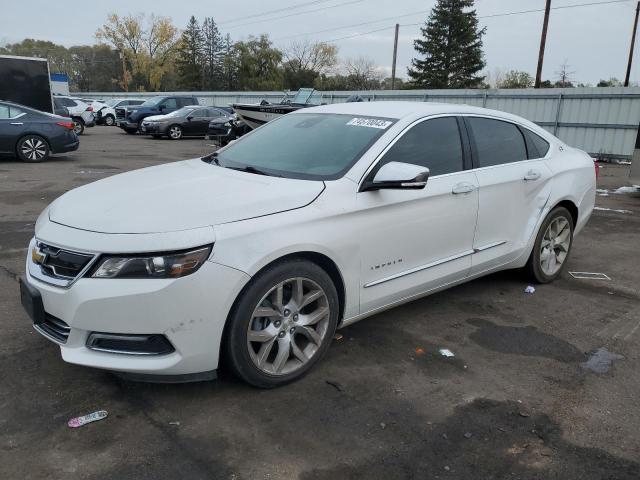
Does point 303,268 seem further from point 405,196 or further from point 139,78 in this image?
point 139,78

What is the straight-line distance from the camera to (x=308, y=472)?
2590 mm

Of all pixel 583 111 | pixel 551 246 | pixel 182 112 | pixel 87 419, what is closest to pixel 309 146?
pixel 87 419

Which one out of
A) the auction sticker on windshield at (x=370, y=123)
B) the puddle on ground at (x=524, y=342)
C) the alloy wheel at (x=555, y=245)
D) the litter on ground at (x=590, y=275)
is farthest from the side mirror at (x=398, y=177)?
the litter on ground at (x=590, y=275)

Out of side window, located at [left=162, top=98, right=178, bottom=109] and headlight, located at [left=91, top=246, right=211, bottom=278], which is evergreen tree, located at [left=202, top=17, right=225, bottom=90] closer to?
side window, located at [left=162, top=98, right=178, bottom=109]

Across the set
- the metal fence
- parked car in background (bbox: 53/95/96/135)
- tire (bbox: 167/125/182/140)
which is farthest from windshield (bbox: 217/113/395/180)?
parked car in background (bbox: 53/95/96/135)

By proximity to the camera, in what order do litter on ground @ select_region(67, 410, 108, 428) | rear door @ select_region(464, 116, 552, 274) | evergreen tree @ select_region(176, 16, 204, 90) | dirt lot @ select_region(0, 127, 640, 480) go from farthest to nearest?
1. evergreen tree @ select_region(176, 16, 204, 90)
2. rear door @ select_region(464, 116, 552, 274)
3. litter on ground @ select_region(67, 410, 108, 428)
4. dirt lot @ select_region(0, 127, 640, 480)

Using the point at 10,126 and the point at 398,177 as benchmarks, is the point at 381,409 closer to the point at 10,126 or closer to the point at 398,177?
the point at 398,177

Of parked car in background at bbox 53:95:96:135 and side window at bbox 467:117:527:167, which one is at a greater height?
side window at bbox 467:117:527:167

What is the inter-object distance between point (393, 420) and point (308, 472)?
0.62 metres

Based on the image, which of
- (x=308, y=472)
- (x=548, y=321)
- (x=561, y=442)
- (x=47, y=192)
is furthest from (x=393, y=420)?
(x=47, y=192)

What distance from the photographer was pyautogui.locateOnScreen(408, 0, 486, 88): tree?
50.4 m

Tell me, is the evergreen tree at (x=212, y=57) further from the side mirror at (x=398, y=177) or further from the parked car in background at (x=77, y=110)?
the side mirror at (x=398, y=177)

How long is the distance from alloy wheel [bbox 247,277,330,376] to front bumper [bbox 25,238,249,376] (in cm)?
25

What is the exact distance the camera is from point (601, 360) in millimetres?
3795
